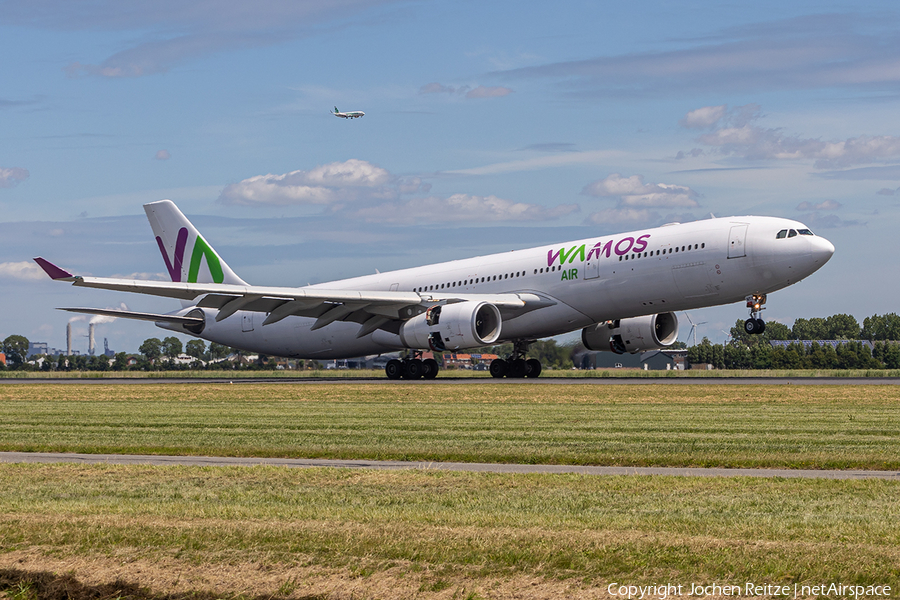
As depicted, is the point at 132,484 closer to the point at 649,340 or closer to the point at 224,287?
the point at 224,287

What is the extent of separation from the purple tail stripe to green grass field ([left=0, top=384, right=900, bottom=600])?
29.8m

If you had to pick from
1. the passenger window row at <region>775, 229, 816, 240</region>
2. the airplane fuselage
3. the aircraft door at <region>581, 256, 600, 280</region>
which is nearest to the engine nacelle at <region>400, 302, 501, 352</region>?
the airplane fuselage

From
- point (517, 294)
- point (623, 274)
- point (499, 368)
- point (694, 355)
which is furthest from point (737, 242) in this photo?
point (694, 355)

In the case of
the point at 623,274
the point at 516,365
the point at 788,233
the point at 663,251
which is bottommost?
the point at 516,365

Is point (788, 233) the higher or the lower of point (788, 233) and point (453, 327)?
the higher

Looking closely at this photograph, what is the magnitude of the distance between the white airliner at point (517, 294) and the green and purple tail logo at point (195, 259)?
66mm

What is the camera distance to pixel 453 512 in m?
10.9

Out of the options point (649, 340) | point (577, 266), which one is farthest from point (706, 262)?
point (649, 340)

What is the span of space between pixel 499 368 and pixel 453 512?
35.1 meters

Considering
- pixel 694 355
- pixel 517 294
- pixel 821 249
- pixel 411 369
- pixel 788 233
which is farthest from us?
pixel 694 355

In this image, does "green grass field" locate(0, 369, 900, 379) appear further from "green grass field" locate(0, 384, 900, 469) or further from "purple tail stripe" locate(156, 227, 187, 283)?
"green grass field" locate(0, 384, 900, 469)

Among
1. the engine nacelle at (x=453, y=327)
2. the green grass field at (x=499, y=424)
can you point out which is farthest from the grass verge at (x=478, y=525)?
the engine nacelle at (x=453, y=327)

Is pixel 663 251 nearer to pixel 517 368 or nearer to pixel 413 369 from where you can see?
pixel 517 368

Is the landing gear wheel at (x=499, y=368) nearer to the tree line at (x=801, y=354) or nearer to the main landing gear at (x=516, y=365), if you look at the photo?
the main landing gear at (x=516, y=365)
